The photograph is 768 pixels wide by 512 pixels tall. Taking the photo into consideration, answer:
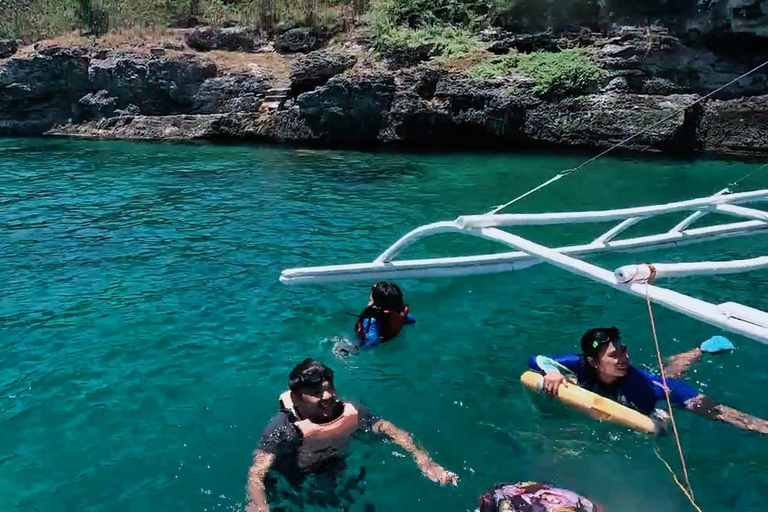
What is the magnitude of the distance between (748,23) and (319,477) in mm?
18623

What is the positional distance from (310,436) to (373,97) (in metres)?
17.1

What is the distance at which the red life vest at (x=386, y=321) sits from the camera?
7.49 meters

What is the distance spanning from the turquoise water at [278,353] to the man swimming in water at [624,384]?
20 cm

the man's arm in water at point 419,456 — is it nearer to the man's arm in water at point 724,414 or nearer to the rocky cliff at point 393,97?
the man's arm in water at point 724,414

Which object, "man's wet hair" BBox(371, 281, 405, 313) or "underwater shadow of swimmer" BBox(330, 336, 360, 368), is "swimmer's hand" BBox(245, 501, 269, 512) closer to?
"underwater shadow of swimmer" BBox(330, 336, 360, 368)

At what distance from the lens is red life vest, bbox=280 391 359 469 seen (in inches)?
203

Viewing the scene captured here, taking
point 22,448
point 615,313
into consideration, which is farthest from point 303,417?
point 615,313

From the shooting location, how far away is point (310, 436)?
16.9 ft

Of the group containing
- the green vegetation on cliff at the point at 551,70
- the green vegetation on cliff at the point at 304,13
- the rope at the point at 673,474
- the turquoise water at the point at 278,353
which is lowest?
the turquoise water at the point at 278,353

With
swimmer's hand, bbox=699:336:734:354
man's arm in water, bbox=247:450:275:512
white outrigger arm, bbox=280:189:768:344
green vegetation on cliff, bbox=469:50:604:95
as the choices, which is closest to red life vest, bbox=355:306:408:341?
white outrigger arm, bbox=280:189:768:344

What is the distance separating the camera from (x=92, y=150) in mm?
22141

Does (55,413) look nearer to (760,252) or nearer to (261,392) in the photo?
(261,392)

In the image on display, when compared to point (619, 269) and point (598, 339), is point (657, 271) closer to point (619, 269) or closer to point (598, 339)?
point (619, 269)

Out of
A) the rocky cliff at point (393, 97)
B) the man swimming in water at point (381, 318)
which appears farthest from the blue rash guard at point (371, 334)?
the rocky cliff at point (393, 97)
